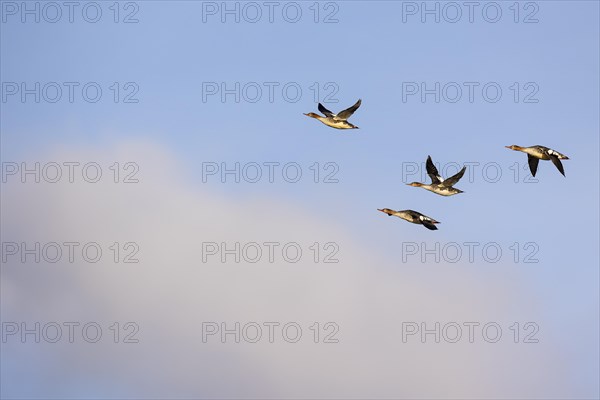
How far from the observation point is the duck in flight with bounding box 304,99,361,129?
1591 inches

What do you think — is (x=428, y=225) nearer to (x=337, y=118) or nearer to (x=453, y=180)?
(x=453, y=180)

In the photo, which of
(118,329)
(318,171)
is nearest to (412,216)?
(318,171)

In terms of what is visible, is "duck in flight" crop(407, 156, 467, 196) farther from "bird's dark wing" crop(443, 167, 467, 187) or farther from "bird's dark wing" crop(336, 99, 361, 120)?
"bird's dark wing" crop(336, 99, 361, 120)

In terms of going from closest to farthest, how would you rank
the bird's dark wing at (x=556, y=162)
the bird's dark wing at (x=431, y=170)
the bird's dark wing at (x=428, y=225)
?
the bird's dark wing at (x=556, y=162) < the bird's dark wing at (x=428, y=225) < the bird's dark wing at (x=431, y=170)

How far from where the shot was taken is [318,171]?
56.2m

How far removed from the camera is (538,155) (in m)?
41.1

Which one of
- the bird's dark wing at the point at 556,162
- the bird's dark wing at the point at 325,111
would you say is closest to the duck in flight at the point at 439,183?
the bird's dark wing at the point at 556,162

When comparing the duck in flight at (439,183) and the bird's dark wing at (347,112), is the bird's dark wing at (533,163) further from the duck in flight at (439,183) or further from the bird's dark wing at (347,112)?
A: the bird's dark wing at (347,112)

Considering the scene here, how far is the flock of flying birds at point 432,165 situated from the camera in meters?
40.2

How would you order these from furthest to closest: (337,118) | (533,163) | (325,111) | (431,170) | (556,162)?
(431,170) → (325,111) → (533,163) → (337,118) → (556,162)

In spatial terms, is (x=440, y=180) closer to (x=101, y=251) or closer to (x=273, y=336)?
(x=273, y=336)

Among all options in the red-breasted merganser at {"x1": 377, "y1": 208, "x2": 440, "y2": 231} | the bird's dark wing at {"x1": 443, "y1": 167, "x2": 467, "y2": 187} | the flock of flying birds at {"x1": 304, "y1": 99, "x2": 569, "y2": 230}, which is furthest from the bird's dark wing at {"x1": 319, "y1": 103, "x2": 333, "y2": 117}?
the bird's dark wing at {"x1": 443, "y1": 167, "x2": 467, "y2": 187}

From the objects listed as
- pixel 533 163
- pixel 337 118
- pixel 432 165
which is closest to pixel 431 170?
pixel 432 165

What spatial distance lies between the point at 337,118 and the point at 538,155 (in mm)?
7748
